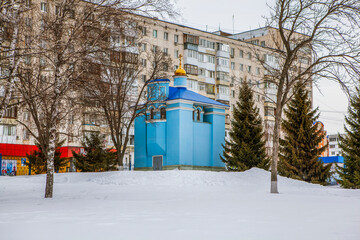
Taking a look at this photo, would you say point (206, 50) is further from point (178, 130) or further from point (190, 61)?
point (178, 130)

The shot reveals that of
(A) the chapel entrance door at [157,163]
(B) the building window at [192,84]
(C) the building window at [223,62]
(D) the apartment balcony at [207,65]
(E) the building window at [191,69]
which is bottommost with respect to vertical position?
(A) the chapel entrance door at [157,163]

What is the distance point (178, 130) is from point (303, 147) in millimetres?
10212

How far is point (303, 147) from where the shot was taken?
36.3m

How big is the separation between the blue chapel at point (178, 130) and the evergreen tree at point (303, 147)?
538cm

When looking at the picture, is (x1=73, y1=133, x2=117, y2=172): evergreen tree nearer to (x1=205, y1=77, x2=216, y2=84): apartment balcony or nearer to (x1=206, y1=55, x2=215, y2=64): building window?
(x1=205, y1=77, x2=216, y2=84): apartment balcony

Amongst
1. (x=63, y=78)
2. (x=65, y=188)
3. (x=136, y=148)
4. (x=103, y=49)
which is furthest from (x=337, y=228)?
(x=136, y=148)

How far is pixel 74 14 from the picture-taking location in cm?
1734

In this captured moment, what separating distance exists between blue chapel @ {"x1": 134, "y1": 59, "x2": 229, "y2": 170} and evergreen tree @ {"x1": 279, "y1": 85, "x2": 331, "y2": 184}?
17.6 ft

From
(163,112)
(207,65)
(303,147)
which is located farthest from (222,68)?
(163,112)

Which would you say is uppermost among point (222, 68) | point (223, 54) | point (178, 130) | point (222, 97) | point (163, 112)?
point (223, 54)

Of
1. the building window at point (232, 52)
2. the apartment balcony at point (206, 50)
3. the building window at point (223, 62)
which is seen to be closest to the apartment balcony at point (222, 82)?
the building window at point (223, 62)

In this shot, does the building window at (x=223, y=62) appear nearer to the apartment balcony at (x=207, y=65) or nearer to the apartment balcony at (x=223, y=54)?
the apartment balcony at (x=223, y=54)

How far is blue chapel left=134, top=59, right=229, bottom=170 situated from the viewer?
3331cm

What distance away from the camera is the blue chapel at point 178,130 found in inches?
1312
